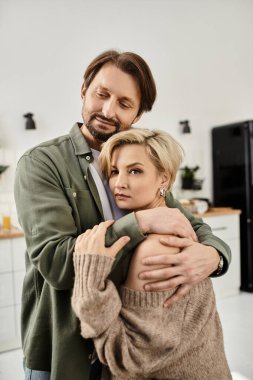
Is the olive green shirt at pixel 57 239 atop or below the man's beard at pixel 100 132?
below

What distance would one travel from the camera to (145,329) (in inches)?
43.1

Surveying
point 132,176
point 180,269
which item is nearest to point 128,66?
point 132,176

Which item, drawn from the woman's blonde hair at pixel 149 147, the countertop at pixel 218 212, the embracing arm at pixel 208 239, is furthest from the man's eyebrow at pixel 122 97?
the countertop at pixel 218 212

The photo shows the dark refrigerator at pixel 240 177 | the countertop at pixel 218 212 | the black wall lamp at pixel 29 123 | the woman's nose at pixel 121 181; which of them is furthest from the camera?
the dark refrigerator at pixel 240 177

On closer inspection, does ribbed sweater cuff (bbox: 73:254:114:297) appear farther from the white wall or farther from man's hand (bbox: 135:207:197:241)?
the white wall

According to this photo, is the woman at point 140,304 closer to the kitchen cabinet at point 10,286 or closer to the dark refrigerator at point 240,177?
the kitchen cabinet at point 10,286

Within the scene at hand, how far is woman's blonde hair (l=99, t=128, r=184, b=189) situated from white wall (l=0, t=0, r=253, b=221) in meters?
2.82

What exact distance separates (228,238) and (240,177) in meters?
0.78

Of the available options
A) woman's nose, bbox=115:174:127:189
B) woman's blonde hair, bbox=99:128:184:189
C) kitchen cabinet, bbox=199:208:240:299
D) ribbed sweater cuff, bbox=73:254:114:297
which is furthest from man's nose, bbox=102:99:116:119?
kitchen cabinet, bbox=199:208:240:299

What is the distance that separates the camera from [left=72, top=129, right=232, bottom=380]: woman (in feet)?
3.41

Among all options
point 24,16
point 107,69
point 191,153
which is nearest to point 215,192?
point 191,153

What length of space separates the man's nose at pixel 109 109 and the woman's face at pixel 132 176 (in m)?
0.15

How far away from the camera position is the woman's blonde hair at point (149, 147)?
1323mm

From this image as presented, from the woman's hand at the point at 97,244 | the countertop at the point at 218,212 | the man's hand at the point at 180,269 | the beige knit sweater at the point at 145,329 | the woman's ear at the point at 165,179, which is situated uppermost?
the woman's ear at the point at 165,179
